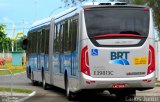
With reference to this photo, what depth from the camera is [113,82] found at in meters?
17.1

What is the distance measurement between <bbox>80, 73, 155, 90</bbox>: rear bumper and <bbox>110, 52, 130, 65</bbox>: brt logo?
1.81ft

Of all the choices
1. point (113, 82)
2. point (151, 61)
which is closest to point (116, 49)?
point (113, 82)

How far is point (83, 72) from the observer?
17.1 m

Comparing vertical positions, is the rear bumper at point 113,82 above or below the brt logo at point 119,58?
below

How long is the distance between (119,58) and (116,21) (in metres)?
1.24

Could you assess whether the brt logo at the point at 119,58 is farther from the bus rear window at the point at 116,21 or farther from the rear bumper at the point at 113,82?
the bus rear window at the point at 116,21

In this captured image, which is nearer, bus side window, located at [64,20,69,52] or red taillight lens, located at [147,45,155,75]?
red taillight lens, located at [147,45,155,75]

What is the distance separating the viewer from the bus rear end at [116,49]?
17.1 metres

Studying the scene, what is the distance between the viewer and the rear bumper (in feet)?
55.8

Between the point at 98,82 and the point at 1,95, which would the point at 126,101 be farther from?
the point at 1,95

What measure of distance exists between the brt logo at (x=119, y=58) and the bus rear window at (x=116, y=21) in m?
0.72

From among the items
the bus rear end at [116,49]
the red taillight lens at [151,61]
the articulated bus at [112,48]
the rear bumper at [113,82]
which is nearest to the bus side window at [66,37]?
the articulated bus at [112,48]

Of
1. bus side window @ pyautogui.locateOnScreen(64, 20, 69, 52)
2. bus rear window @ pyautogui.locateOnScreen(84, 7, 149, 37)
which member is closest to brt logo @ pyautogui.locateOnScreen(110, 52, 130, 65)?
bus rear window @ pyautogui.locateOnScreen(84, 7, 149, 37)

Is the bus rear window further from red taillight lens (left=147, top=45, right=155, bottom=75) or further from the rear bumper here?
the rear bumper
